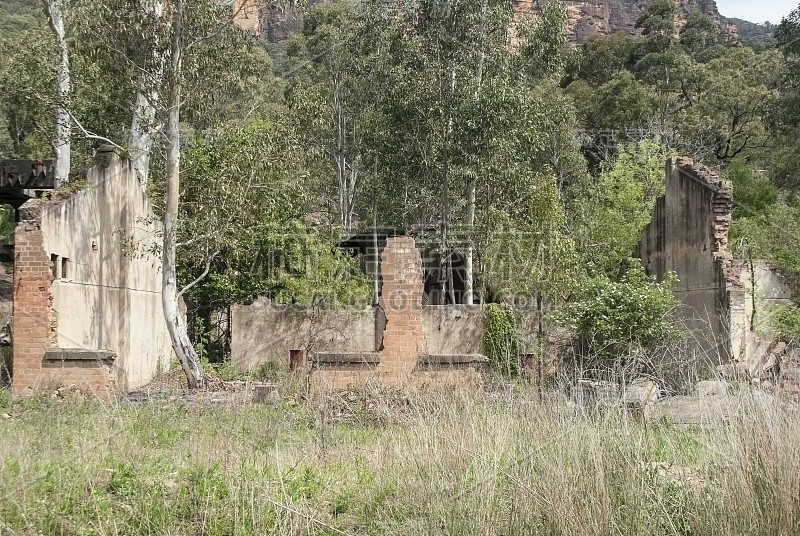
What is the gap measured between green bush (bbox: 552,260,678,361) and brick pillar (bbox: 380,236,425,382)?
3.63 metres

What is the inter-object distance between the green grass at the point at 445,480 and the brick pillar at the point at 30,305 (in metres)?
4.96

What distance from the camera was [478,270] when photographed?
23.0m

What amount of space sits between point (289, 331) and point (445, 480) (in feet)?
42.9

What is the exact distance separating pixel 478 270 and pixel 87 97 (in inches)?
491

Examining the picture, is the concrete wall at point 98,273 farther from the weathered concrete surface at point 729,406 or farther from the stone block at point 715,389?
the weathered concrete surface at point 729,406

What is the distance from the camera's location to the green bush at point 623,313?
48.5ft

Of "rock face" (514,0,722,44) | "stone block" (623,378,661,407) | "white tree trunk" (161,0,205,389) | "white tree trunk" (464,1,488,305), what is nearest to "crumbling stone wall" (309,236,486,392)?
"white tree trunk" (161,0,205,389)

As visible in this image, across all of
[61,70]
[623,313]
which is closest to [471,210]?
[623,313]

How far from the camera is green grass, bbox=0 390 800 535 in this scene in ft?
15.0

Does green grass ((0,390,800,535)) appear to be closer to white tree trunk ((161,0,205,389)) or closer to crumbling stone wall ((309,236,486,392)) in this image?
white tree trunk ((161,0,205,389))

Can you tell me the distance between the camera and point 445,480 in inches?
202

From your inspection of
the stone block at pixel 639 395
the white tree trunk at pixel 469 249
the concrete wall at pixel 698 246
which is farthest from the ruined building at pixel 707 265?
the stone block at pixel 639 395

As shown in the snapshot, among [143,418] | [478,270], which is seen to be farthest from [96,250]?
[478,270]

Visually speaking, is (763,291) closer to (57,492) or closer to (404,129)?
(404,129)
